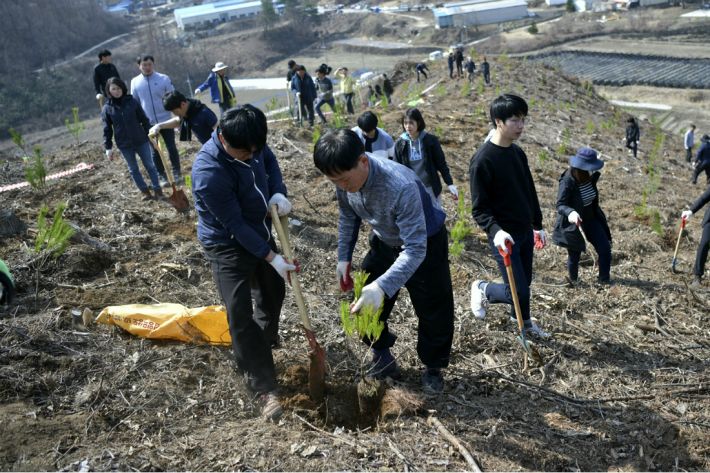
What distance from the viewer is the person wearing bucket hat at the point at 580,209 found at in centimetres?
437

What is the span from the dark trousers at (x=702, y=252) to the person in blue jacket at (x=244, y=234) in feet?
12.3

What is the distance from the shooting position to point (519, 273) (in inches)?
139

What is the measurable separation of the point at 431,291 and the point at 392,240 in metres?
0.33

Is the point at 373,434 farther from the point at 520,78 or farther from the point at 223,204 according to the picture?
the point at 520,78

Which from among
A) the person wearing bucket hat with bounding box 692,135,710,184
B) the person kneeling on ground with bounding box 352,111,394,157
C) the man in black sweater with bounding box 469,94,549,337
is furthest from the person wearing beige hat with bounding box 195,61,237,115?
the person wearing bucket hat with bounding box 692,135,710,184

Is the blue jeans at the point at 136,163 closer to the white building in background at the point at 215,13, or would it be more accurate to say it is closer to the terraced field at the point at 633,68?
the terraced field at the point at 633,68

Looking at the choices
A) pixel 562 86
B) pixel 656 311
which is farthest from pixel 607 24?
pixel 656 311

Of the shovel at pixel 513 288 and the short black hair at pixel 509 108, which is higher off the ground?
the short black hair at pixel 509 108

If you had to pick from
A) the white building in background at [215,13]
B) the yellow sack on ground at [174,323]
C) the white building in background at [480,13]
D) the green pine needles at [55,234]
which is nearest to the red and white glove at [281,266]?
the yellow sack on ground at [174,323]

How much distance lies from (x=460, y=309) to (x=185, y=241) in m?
2.37

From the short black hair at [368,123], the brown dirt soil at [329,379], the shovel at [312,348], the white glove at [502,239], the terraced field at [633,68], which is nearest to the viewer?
the brown dirt soil at [329,379]

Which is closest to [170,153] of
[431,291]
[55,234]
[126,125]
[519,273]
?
[126,125]

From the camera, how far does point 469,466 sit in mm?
2594

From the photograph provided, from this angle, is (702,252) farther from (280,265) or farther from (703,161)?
(703,161)
